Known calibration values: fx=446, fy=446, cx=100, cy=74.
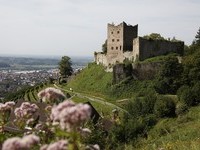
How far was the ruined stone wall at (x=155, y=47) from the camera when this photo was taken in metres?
55.3

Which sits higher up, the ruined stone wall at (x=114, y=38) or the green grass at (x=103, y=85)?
the ruined stone wall at (x=114, y=38)

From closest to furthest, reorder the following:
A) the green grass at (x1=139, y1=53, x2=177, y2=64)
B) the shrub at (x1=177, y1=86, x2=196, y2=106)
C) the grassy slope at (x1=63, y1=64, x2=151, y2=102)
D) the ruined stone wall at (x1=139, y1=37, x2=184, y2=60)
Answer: the shrub at (x1=177, y1=86, x2=196, y2=106) → the grassy slope at (x1=63, y1=64, x2=151, y2=102) → the green grass at (x1=139, y1=53, x2=177, y2=64) → the ruined stone wall at (x1=139, y1=37, x2=184, y2=60)

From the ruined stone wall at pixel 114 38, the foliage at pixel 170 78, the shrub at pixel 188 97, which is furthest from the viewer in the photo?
the ruined stone wall at pixel 114 38

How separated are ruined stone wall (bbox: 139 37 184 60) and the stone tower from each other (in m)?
4.94

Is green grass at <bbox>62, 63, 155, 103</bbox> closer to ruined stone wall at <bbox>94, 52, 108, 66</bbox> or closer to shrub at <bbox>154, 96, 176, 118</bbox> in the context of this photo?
ruined stone wall at <bbox>94, 52, 108, 66</bbox>

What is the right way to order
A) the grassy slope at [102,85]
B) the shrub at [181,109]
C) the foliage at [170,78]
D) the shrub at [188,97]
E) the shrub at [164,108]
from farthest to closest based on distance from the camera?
the grassy slope at [102,85]
the foliage at [170,78]
the shrub at [164,108]
the shrub at [188,97]
the shrub at [181,109]

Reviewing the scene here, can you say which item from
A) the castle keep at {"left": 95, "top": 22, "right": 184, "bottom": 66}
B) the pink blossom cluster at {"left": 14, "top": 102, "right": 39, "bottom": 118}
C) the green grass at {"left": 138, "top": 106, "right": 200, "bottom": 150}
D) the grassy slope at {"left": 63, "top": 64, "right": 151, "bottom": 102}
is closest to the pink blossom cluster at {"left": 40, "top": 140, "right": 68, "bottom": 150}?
the pink blossom cluster at {"left": 14, "top": 102, "right": 39, "bottom": 118}

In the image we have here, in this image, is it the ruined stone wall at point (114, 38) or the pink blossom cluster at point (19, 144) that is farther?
the ruined stone wall at point (114, 38)

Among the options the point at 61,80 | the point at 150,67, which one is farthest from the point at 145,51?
the point at 61,80

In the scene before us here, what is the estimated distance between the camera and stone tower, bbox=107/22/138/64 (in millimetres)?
60250

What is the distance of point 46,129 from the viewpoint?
5391mm

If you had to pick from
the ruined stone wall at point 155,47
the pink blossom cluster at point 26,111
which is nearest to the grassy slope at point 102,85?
the ruined stone wall at point 155,47

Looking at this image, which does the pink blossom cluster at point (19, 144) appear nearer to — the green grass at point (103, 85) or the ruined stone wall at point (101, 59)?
the green grass at point (103, 85)

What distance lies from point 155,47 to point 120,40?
6.57 m
